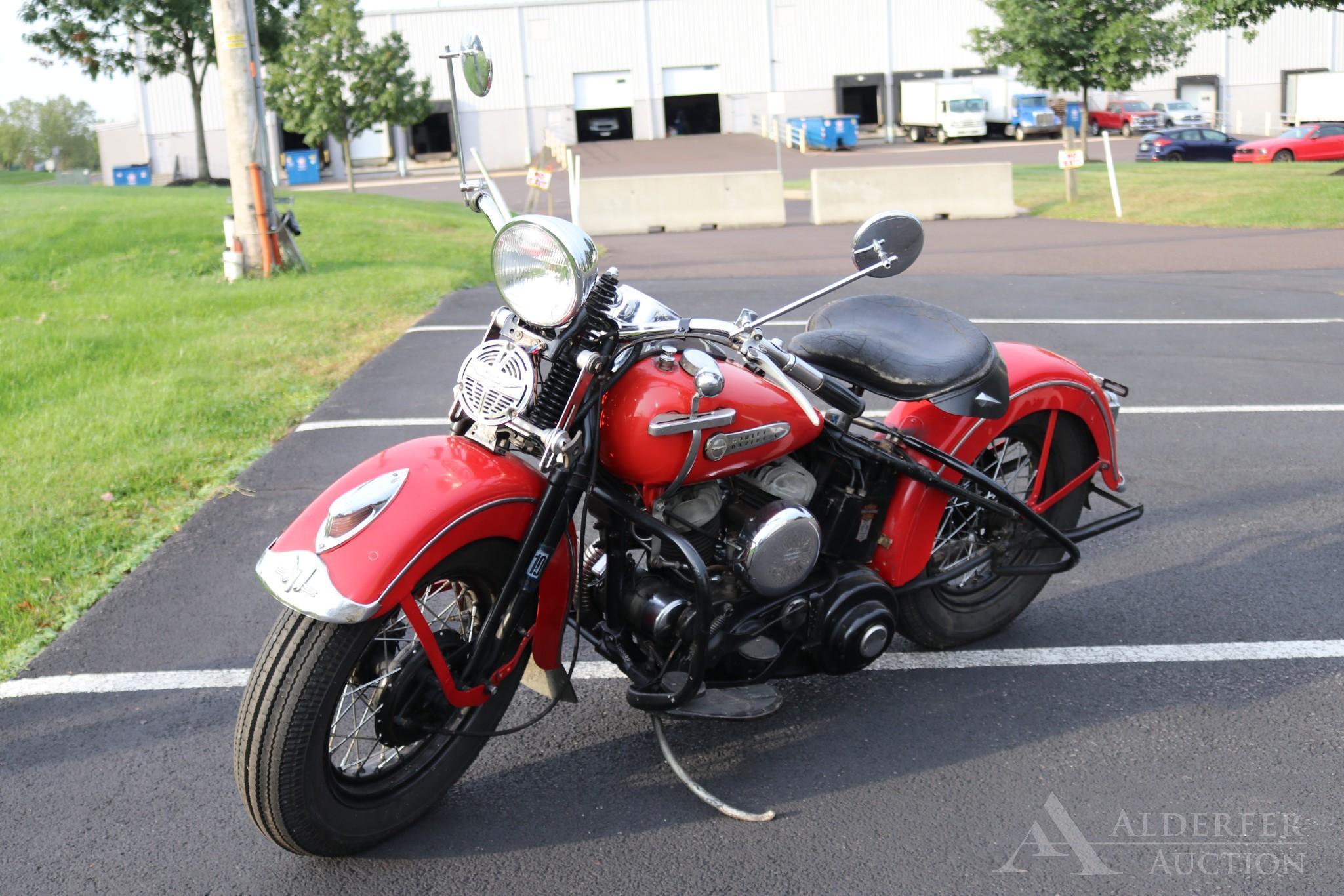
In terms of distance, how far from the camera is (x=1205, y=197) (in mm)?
21562

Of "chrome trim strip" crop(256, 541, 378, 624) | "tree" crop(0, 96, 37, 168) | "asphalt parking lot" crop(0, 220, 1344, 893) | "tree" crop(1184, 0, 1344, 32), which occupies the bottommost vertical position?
"asphalt parking lot" crop(0, 220, 1344, 893)

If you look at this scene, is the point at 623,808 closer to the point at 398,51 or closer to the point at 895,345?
the point at 895,345

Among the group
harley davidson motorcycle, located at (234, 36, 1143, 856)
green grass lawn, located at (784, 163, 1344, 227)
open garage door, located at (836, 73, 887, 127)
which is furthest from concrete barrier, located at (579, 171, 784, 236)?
open garage door, located at (836, 73, 887, 127)

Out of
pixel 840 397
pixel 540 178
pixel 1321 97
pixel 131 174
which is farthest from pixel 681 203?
pixel 1321 97

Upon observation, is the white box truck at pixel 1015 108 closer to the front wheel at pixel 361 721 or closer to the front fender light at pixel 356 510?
the front wheel at pixel 361 721

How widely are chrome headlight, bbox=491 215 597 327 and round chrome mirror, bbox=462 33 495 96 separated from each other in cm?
48

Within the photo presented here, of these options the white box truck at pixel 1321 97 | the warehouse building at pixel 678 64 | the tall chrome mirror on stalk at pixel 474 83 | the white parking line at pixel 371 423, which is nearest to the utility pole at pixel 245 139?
the white parking line at pixel 371 423

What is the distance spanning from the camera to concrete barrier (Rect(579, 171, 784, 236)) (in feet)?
67.9

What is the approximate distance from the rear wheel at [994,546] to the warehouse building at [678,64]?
54137mm

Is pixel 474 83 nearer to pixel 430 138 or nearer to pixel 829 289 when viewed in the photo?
pixel 829 289

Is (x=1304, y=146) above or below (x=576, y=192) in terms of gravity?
above

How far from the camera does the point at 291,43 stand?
33812 millimetres

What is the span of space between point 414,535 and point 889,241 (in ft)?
4.78

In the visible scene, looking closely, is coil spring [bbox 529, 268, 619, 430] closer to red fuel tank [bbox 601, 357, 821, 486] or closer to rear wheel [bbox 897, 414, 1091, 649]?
red fuel tank [bbox 601, 357, 821, 486]
